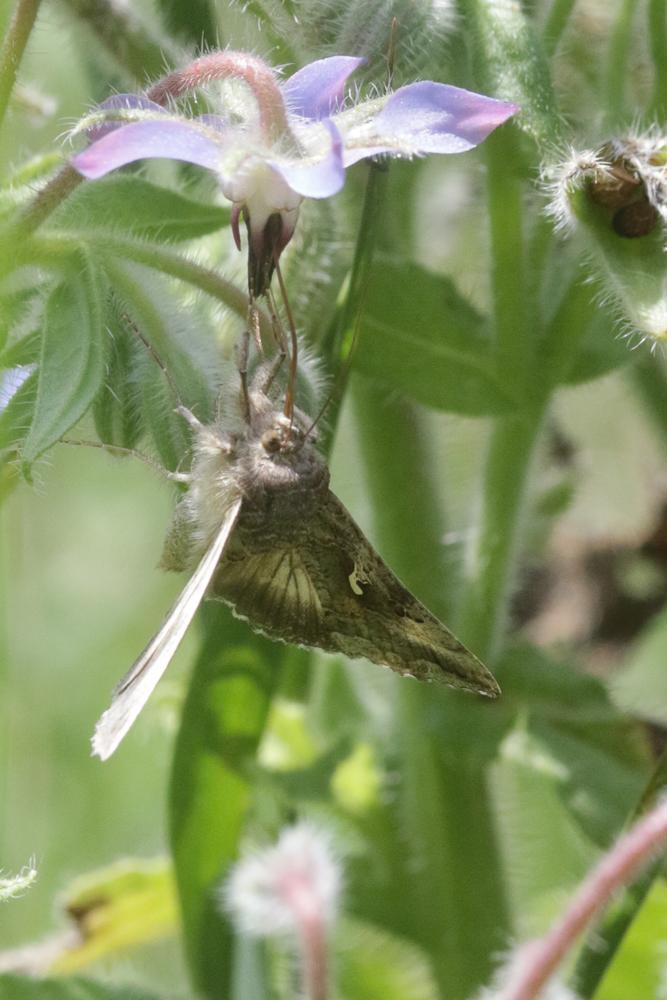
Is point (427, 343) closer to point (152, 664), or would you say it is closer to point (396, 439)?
point (396, 439)

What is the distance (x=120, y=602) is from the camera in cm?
265

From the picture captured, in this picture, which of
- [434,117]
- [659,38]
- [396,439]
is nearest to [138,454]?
[434,117]

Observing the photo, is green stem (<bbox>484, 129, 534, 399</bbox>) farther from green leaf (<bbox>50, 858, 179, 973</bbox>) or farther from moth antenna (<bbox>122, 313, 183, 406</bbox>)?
green leaf (<bbox>50, 858, 179, 973</bbox>)

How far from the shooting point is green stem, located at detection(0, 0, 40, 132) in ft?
3.04

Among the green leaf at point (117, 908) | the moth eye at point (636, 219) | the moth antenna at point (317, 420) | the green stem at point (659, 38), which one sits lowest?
the green leaf at point (117, 908)

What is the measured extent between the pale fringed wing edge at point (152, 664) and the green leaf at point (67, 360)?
0.13m

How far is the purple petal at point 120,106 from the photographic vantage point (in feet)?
2.84

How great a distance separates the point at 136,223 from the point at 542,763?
61 centimetres

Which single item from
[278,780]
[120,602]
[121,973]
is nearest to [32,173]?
[278,780]

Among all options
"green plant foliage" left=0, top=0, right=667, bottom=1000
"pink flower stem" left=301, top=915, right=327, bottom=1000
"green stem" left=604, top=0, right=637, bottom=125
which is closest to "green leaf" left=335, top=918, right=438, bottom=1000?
"green plant foliage" left=0, top=0, right=667, bottom=1000

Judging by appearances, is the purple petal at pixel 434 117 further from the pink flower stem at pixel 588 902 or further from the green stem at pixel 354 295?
the pink flower stem at pixel 588 902

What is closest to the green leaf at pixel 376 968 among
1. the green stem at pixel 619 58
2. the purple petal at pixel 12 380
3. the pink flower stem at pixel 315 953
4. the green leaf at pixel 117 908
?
→ the green leaf at pixel 117 908

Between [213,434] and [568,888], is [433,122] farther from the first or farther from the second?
[568,888]

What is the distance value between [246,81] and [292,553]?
34 cm
